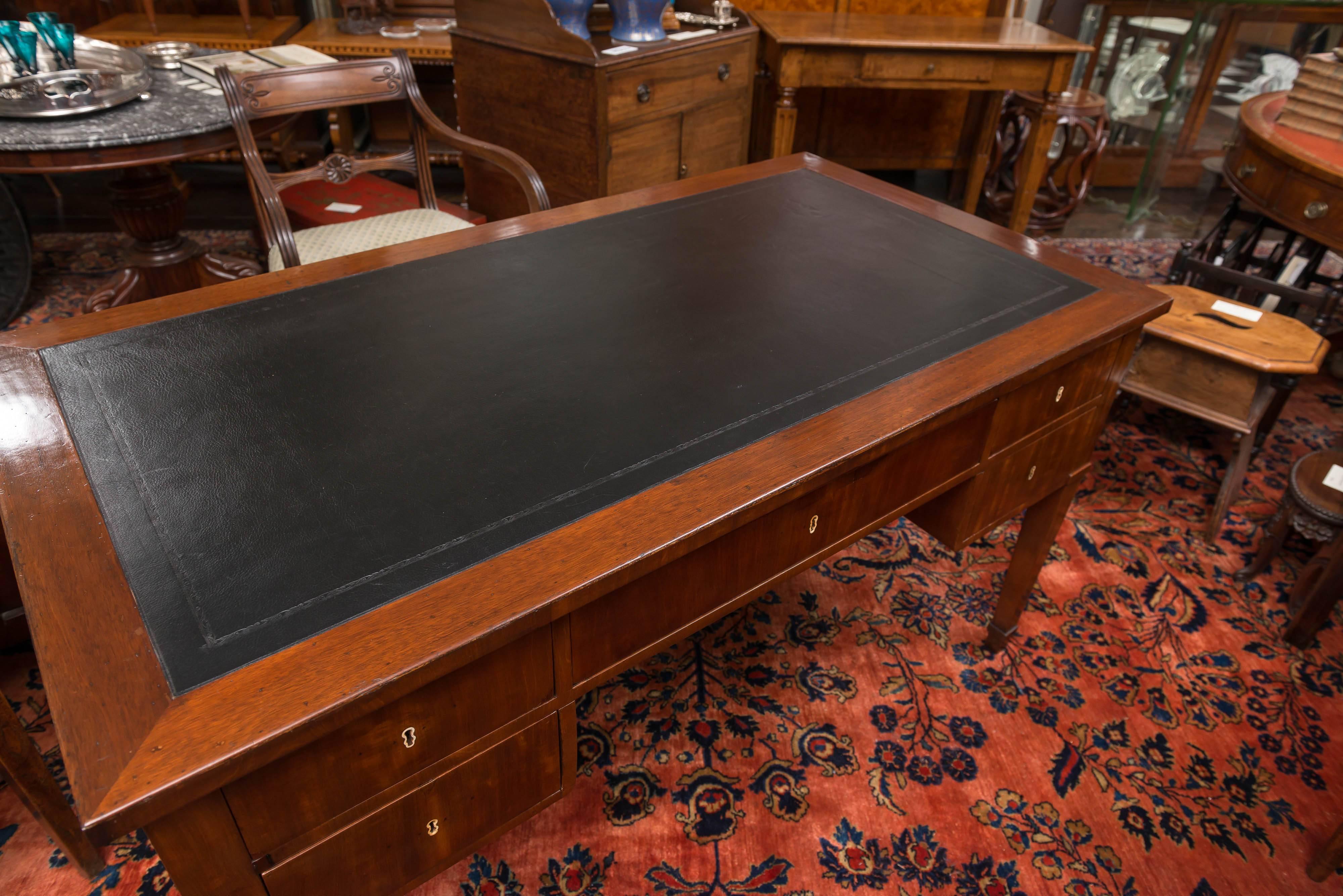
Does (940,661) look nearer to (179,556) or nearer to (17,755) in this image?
(179,556)

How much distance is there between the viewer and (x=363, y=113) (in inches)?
187

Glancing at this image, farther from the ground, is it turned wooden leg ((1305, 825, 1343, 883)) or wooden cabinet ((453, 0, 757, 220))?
wooden cabinet ((453, 0, 757, 220))

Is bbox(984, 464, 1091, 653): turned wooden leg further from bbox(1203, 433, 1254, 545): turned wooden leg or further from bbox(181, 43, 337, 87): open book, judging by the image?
bbox(181, 43, 337, 87): open book

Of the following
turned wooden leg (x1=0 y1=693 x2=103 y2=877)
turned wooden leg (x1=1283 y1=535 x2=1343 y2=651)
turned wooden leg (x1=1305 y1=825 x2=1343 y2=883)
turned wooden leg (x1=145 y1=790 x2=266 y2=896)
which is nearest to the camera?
turned wooden leg (x1=145 y1=790 x2=266 y2=896)

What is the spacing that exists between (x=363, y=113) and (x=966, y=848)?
474 cm

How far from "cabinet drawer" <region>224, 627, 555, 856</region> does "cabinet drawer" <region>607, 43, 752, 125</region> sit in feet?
7.67

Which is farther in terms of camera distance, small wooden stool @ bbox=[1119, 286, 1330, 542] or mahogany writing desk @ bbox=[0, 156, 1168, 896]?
small wooden stool @ bbox=[1119, 286, 1330, 542]

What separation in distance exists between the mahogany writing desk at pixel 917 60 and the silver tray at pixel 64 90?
7.62ft

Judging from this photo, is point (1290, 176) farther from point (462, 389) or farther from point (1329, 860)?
point (462, 389)

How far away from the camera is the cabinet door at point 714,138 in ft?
10.8

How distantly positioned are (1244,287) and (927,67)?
1478mm

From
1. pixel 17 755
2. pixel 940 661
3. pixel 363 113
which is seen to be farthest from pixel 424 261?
pixel 363 113

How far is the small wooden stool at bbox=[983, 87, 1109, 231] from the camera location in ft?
13.0

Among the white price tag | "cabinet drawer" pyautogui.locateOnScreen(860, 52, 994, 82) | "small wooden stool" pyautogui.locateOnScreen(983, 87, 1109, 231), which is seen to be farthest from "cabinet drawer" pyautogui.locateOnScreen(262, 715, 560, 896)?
"small wooden stool" pyautogui.locateOnScreen(983, 87, 1109, 231)
